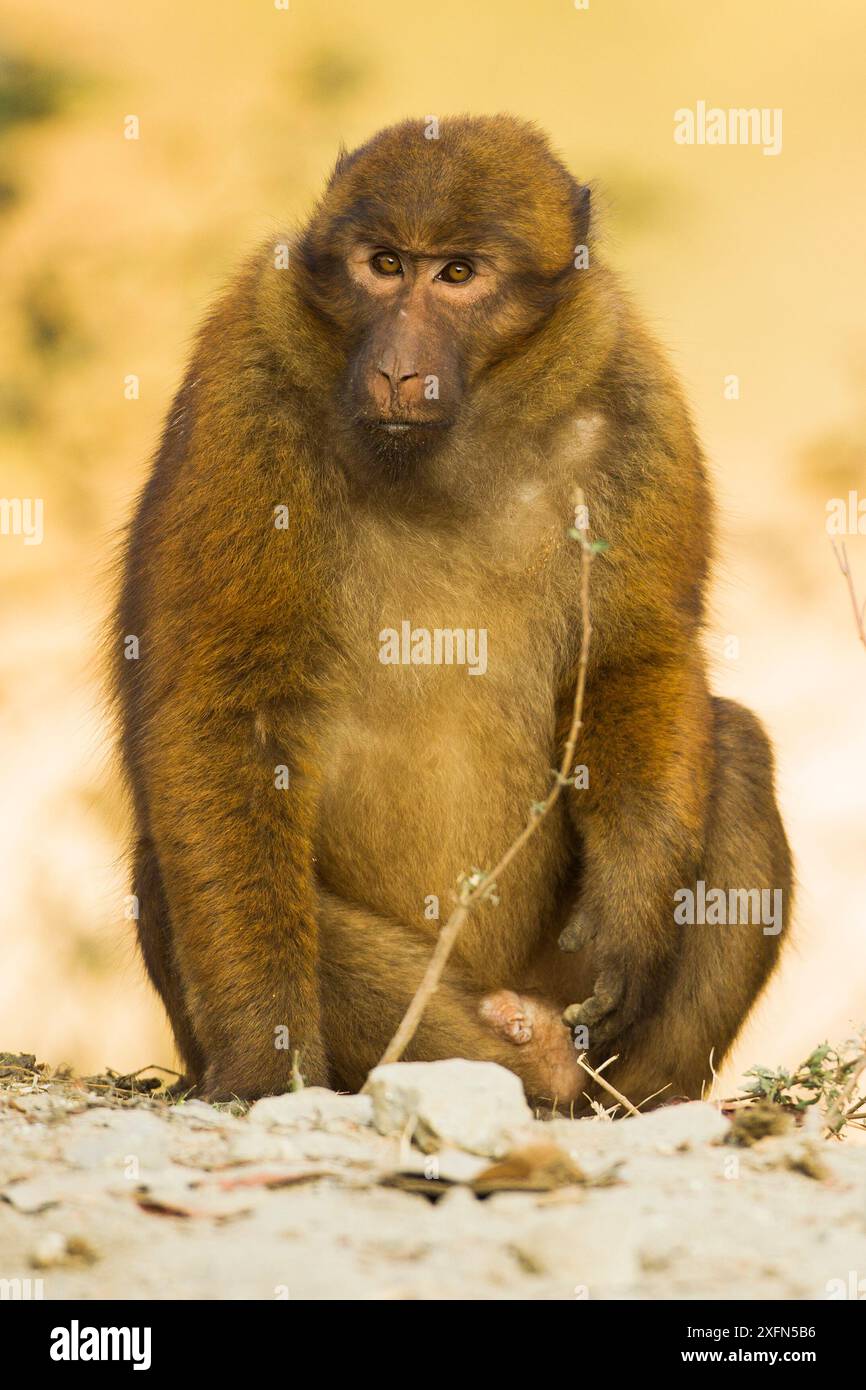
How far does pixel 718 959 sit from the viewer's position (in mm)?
6770

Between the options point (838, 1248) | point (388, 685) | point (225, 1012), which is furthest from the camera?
point (388, 685)

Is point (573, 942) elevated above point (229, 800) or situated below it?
below

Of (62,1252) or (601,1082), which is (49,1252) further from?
(601,1082)

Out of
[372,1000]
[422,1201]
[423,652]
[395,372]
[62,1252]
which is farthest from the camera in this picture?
[423,652]

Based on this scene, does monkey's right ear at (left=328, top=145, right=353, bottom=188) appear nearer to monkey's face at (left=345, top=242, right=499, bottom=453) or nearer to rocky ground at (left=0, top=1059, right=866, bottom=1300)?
monkey's face at (left=345, top=242, right=499, bottom=453)

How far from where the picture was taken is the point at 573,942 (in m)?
6.56

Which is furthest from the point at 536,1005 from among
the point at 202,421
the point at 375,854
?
the point at 202,421

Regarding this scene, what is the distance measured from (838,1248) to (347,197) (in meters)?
3.74

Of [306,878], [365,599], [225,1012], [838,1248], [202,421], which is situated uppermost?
[202,421]

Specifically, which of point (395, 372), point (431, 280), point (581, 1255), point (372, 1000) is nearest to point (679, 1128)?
point (581, 1255)

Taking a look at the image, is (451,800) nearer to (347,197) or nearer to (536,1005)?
(536,1005)

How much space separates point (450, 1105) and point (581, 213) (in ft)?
10.8

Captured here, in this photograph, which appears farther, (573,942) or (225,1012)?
(573,942)

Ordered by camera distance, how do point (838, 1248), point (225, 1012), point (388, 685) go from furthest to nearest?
point (388, 685) < point (225, 1012) < point (838, 1248)
